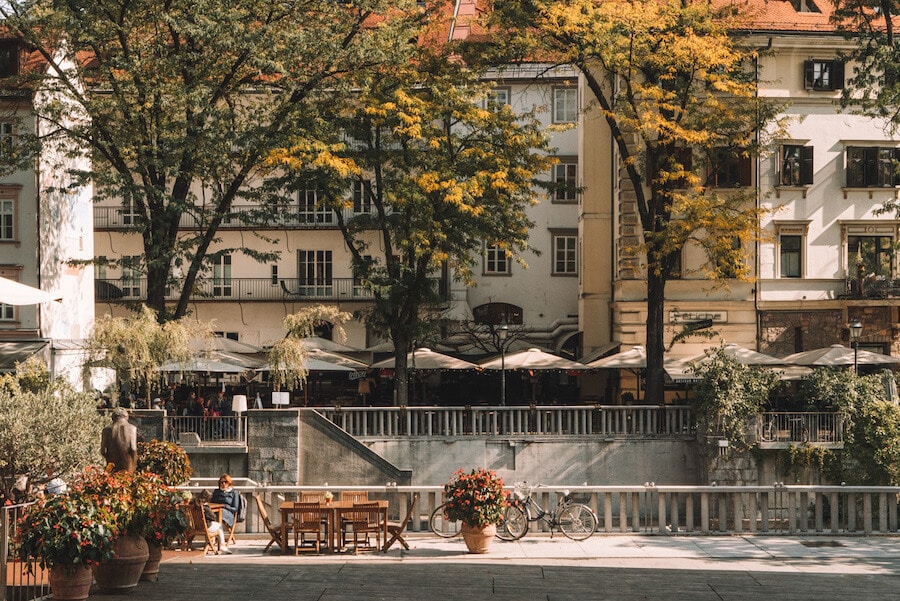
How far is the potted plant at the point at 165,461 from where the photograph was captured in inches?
932

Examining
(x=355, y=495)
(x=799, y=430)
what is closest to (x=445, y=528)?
(x=355, y=495)

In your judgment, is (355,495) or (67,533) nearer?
(67,533)

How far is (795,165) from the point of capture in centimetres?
3909

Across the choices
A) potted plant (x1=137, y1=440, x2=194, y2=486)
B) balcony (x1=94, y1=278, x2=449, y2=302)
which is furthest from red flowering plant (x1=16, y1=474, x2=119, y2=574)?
balcony (x1=94, y1=278, x2=449, y2=302)

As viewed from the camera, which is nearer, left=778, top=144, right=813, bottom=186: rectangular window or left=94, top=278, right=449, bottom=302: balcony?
left=778, top=144, right=813, bottom=186: rectangular window

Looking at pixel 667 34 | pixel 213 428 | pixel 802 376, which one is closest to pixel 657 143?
pixel 667 34

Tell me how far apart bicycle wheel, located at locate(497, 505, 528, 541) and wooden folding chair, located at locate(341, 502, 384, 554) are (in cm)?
231

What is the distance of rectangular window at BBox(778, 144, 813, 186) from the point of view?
3909cm

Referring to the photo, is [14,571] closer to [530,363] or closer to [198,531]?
[198,531]

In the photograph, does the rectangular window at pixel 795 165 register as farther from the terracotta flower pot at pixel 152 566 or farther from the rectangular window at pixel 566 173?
the terracotta flower pot at pixel 152 566

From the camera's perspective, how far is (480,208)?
106 ft

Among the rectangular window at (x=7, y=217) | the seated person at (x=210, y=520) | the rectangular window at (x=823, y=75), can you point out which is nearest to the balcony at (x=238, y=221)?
the rectangular window at (x=7, y=217)

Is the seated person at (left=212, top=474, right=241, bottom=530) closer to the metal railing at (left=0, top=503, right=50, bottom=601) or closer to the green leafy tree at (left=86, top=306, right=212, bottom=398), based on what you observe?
the metal railing at (left=0, top=503, right=50, bottom=601)

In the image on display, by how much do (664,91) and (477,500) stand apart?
17.7m
